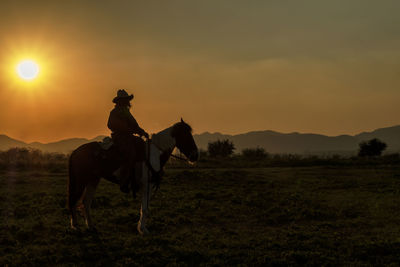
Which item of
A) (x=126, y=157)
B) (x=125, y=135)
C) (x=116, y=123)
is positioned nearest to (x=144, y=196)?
(x=126, y=157)

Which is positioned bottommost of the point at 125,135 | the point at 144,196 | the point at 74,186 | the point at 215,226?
the point at 215,226

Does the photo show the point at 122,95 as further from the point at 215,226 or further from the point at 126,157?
the point at 215,226

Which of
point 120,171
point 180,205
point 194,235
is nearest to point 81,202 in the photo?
point 120,171

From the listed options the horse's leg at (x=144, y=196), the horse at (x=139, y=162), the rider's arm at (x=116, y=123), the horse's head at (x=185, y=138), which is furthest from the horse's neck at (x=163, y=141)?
the rider's arm at (x=116, y=123)

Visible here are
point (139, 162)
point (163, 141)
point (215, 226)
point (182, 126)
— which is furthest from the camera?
point (215, 226)

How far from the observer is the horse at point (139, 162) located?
32.5ft

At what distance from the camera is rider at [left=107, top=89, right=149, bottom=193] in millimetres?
9609

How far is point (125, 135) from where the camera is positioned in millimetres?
9711

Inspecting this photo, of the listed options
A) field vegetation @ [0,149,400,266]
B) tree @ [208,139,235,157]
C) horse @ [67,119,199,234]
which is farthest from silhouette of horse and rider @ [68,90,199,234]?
tree @ [208,139,235,157]

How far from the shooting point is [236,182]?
23047 millimetres

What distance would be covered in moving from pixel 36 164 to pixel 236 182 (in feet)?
54.9

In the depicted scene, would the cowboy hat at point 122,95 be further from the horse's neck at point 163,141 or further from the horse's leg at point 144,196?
the horse's leg at point 144,196

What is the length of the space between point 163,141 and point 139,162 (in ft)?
2.75

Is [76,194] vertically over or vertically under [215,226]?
over
